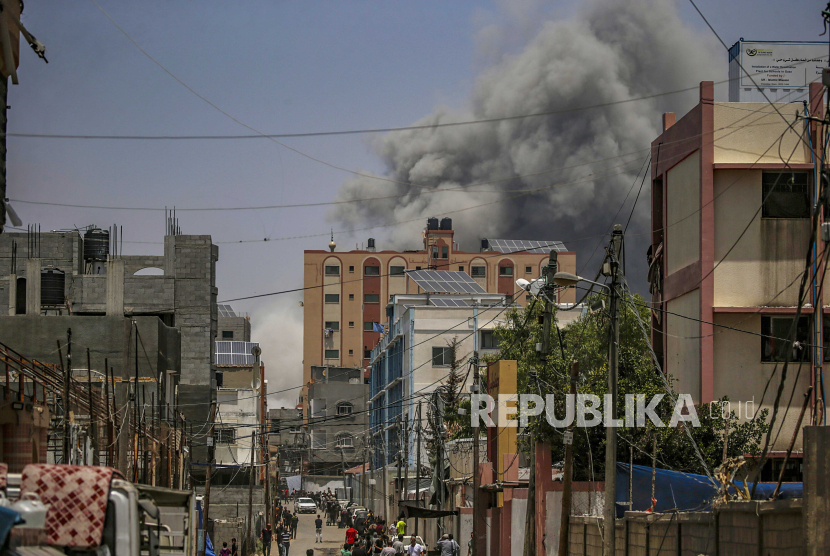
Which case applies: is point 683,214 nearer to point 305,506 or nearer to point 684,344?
point 684,344

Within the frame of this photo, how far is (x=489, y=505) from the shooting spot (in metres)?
39.5

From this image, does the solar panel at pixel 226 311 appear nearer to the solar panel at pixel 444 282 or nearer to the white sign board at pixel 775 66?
the solar panel at pixel 444 282

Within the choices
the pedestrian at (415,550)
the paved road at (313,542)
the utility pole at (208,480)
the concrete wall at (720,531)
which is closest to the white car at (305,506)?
the paved road at (313,542)

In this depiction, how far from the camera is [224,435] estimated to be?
7325 cm

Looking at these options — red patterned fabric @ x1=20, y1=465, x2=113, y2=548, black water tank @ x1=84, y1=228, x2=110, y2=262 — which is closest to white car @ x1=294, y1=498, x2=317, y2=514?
black water tank @ x1=84, y1=228, x2=110, y2=262

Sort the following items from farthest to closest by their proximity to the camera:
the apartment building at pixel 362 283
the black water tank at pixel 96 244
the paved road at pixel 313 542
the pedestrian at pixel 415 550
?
1. the apartment building at pixel 362 283
2. the black water tank at pixel 96 244
3. the paved road at pixel 313 542
4. the pedestrian at pixel 415 550

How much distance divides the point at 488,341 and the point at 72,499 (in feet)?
203

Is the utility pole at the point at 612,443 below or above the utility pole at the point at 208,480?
above

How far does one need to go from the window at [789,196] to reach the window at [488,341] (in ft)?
130

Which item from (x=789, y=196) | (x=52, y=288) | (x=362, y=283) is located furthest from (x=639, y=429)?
(x=362, y=283)

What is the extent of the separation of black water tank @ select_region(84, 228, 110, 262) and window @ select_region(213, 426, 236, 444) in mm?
14379

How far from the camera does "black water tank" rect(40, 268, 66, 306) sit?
54.4 metres

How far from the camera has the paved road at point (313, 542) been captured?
172 ft

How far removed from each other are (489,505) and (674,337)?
34.2 feet
